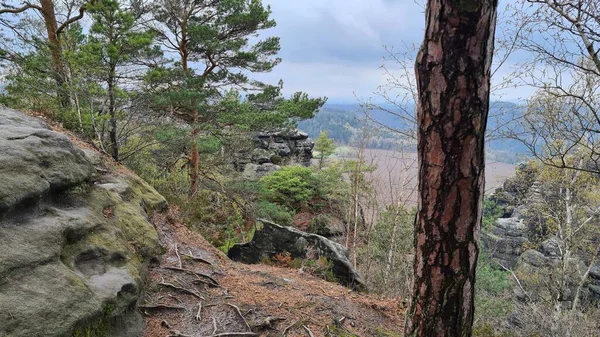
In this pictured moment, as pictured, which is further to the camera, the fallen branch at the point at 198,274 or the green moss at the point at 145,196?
the green moss at the point at 145,196

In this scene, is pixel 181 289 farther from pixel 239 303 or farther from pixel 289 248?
pixel 289 248

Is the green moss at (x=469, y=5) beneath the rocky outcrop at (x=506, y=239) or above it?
above

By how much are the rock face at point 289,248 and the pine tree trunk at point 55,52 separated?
4.38 m

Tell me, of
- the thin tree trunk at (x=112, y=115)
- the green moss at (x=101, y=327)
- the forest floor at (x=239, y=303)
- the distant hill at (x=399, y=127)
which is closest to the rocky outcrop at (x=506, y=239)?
the distant hill at (x=399, y=127)

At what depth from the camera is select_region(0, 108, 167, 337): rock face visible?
209 centimetres

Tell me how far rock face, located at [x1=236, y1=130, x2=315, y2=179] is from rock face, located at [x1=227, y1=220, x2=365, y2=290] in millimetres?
12949

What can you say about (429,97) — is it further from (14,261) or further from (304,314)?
(304,314)

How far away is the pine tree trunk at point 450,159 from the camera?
72.4 inches

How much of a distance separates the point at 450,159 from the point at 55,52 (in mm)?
7829

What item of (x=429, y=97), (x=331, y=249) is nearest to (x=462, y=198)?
(x=429, y=97)

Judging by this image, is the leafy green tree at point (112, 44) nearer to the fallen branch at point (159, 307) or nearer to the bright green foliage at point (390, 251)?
the fallen branch at point (159, 307)

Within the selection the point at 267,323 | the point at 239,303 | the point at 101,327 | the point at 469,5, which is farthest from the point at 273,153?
the point at 469,5

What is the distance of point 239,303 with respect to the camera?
3.97 metres

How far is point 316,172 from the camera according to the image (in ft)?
66.4
